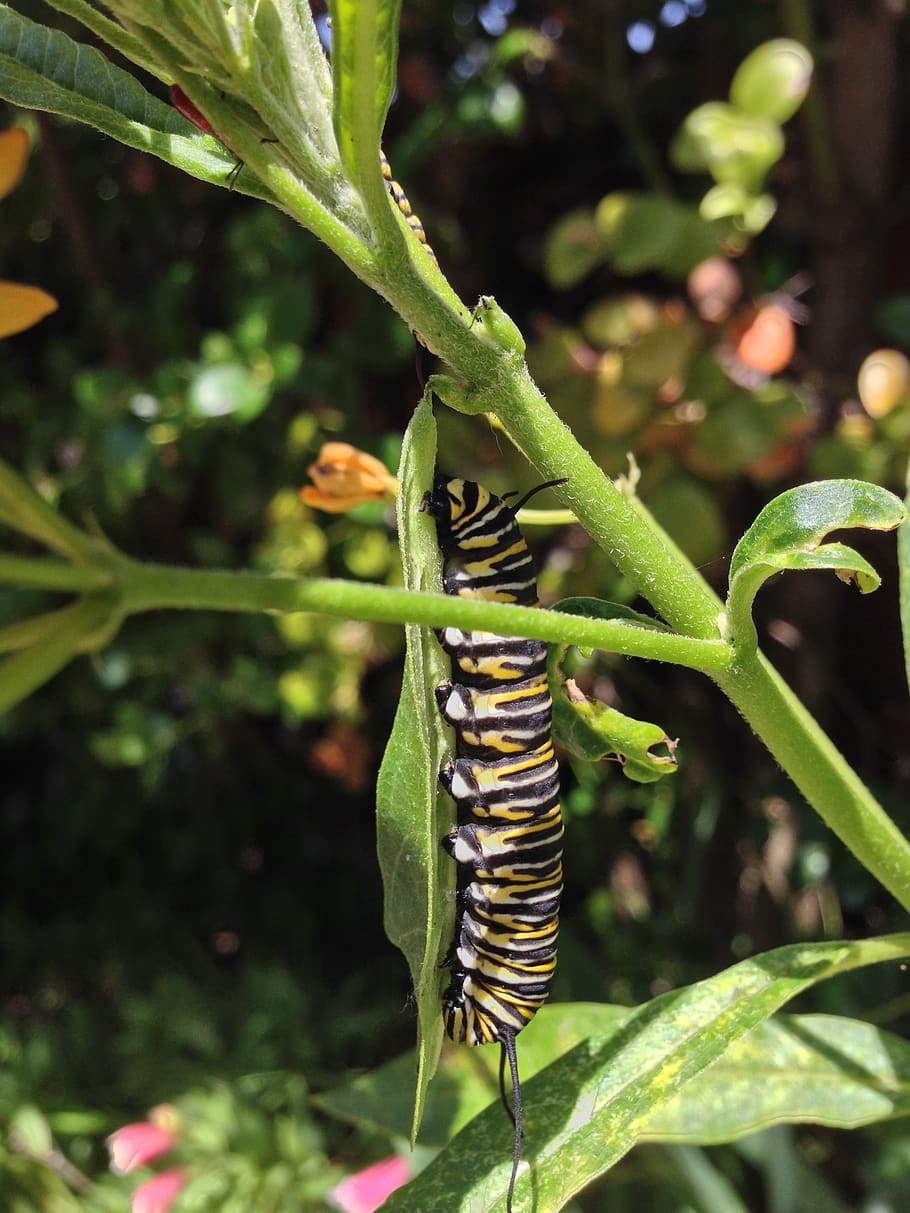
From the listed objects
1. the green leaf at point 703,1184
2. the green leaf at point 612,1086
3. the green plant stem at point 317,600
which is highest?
the green plant stem at point 317,600

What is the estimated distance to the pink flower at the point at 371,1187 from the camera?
1202 millimetres

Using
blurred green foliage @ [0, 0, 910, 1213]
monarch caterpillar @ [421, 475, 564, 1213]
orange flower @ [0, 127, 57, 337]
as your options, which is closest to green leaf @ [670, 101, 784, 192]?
blurred green foliage @ [0, 0, 910, 1213]

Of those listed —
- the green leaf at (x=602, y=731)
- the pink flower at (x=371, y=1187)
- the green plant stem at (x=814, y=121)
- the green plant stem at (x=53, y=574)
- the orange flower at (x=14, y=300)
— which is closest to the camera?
the green plant stem at (x=53, y=574)

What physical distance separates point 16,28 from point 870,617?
5.92 feet

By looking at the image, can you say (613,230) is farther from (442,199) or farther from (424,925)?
(424,925)

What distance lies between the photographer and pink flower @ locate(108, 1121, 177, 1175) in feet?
4.73

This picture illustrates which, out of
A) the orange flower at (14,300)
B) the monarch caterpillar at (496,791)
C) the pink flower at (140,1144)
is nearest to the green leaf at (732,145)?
the monarch caterpillar at (496,791)

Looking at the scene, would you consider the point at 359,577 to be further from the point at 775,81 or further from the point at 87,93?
the point at 87,93

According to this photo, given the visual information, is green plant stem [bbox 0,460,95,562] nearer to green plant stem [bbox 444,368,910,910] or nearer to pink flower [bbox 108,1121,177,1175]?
green plant stem [bbox 444,368,910,910]

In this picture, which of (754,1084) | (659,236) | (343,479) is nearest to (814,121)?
(659,236)

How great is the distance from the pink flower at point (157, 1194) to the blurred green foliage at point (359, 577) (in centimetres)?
4

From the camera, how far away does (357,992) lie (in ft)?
6.93

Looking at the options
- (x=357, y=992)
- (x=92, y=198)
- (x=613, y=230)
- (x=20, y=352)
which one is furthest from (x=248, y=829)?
(x=613, y=230)

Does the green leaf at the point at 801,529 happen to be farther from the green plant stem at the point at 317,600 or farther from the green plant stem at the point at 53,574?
→ the green plant stem at the point at 53,574
